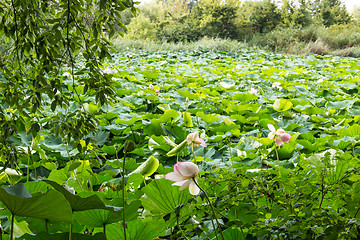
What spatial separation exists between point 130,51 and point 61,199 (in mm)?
7499

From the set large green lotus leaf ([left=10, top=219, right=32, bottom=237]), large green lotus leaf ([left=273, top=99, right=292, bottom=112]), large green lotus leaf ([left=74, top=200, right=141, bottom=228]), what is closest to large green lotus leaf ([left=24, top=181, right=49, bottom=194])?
large green lotus leaf ([left=10, top=219, right=32, bottom=237])

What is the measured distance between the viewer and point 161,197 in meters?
0.87

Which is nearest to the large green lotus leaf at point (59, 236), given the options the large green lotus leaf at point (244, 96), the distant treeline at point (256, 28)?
the large green lotus leaf at point (244, 96)

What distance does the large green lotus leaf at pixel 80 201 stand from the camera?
0.61 meters

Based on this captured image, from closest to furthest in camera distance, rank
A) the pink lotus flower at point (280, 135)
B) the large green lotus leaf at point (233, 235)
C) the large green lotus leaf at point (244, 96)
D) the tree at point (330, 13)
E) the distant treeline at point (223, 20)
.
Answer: the large green lotus leaf at point (233, 235) → the pink lotus flower at point (280, 135) → the large green lotus leaf at point (244, 96) → the distant treeline at point (223, 20) → the tree at point (330, 13)

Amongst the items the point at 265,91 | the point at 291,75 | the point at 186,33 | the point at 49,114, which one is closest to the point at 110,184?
the point at 49,114

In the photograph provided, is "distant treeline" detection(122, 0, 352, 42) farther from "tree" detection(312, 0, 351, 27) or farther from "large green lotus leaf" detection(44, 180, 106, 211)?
"large green lotus leaf" detection(44, 180, 106, 211)

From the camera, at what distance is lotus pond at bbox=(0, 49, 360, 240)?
2.28ft

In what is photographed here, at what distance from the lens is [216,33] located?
10578 mm

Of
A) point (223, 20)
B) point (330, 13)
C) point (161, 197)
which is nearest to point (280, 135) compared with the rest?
point (161, 197)

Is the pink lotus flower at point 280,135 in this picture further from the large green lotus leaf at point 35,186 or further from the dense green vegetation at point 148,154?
the large green lotus leaf at point 35,186

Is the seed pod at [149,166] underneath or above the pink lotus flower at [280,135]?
underneath

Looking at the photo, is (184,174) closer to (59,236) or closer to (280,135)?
(59,236)

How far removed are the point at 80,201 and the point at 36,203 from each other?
0.11m
